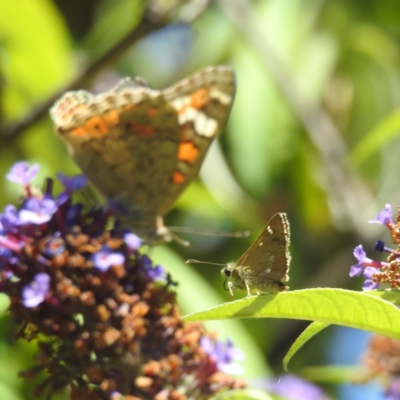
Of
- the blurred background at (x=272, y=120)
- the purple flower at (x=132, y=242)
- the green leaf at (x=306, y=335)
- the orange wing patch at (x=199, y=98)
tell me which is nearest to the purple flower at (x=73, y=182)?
the purple flower at (x=132, y=242)

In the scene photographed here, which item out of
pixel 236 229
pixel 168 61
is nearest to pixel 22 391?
pixel 236 229

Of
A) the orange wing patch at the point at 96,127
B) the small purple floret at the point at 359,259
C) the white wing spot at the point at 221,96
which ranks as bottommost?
the small purple floret at the point at 359,259

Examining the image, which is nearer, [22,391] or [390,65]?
[22,391]

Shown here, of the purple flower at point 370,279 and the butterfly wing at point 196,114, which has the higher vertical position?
the butterfly wing at point 196,114

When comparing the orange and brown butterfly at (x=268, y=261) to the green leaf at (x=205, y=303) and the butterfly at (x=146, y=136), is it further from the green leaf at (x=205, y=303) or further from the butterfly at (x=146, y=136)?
the green leaf at (x=205, y=303)

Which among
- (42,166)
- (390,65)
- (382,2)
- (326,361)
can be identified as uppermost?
(42,166)

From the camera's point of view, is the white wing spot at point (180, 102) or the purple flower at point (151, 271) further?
the white wing spot at point (180, 102)

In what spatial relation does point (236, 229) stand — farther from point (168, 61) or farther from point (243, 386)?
point (243, 386)
